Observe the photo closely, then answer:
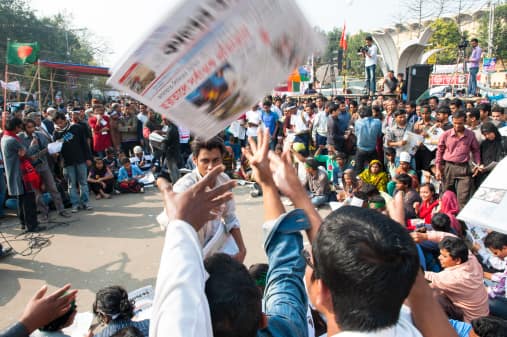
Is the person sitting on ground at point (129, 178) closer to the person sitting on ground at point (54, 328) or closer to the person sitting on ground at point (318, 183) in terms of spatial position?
the person sitting on ground at point (318, 183)

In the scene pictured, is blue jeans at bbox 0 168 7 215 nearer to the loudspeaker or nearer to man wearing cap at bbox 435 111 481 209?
man wearing cap at bbox 435 111 481 209

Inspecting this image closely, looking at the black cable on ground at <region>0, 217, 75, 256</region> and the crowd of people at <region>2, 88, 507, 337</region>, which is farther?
the black cable on ground at <region>0, 217, 75, 256</region>

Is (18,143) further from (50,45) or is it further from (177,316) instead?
(50,45)

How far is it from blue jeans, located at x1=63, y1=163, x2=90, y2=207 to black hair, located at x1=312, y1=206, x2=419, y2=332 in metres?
6.12

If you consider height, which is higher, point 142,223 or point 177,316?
point 177,316

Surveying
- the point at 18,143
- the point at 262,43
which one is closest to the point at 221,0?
the point at 262,43

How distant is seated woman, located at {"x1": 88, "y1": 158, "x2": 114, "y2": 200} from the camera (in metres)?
7.14

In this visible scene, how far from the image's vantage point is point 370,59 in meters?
11.1

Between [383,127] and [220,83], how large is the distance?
6.28m

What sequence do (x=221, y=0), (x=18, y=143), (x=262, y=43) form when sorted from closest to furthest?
(x=221, y=0) → (x=262, y=43) → (x=18, y=143)

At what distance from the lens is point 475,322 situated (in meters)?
1.92

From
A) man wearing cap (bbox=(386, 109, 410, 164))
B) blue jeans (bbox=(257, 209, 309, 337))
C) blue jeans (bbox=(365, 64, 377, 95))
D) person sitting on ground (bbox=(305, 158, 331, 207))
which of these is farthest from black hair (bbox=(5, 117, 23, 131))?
blue jeans (bbox=(365, 64, 377, 95))

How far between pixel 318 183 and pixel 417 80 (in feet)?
19.0

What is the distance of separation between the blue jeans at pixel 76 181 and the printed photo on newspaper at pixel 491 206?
20.1ft
